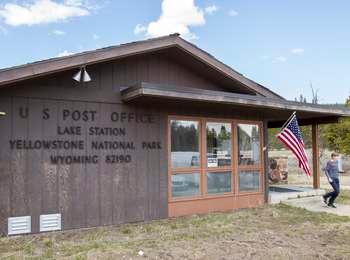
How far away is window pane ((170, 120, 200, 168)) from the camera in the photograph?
10297 millimetres

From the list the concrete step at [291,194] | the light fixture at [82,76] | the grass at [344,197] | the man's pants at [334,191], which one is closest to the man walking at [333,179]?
the man's pants at [334,191]

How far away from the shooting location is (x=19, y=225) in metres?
8.26

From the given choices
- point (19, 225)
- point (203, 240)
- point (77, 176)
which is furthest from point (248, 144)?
point (19, 225)

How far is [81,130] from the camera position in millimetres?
8984

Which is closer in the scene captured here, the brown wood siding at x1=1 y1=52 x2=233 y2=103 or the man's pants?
the brown wood siding at x1=1 y1=52 x2=233 y2=103

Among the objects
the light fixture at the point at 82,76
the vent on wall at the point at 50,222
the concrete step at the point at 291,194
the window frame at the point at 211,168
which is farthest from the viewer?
the concrete step at the point at 291,194

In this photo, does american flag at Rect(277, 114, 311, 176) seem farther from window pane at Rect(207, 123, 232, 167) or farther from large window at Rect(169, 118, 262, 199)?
window pane at Rect(207, 123, 232, 167)

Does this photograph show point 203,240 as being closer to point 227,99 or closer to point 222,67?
point 227,99

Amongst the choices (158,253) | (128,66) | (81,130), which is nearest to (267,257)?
(158,253)

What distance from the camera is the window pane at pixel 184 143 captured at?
1030cm

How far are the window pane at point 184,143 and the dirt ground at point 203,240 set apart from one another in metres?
1.31

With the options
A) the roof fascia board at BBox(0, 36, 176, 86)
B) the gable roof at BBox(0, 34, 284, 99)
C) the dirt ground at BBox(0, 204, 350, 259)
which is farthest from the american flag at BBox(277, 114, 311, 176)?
the roof fascia board at BBox(0, 36, 176, 86)

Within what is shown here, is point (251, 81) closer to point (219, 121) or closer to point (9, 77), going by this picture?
point (219, 121)

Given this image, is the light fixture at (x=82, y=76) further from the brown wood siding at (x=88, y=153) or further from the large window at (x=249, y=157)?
the large window at (x=249, y=157)
